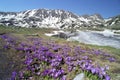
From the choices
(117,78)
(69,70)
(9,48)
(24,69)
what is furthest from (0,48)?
(117,78)

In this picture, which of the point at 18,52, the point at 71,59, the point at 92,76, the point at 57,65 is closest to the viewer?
the point at 92,76

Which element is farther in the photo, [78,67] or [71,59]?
[71,59]

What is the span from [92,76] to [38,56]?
4770 millimetres

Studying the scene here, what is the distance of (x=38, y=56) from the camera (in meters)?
12.3

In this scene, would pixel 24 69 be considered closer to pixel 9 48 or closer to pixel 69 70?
pixel 69 70

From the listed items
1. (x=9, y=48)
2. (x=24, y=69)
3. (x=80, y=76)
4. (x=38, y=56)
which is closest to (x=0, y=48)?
(x=9, y=48)

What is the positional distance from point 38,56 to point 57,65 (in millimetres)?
2025

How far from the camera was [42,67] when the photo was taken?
10750 mm

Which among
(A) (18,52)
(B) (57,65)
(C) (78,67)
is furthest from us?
(A) (18,52)

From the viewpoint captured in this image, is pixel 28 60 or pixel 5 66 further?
pixel 28 60

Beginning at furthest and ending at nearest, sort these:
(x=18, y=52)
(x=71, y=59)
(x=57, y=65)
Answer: (x=18, y=52)
(x=71, y=59)
(x=57, y=65)

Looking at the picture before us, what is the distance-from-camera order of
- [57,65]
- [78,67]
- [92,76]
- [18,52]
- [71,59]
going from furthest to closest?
[18,52] → [71,59] → [57,65] → [78,67] → [92,76]

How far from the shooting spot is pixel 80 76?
8.66 meters

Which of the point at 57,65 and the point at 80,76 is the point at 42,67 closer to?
the point at 57,65
